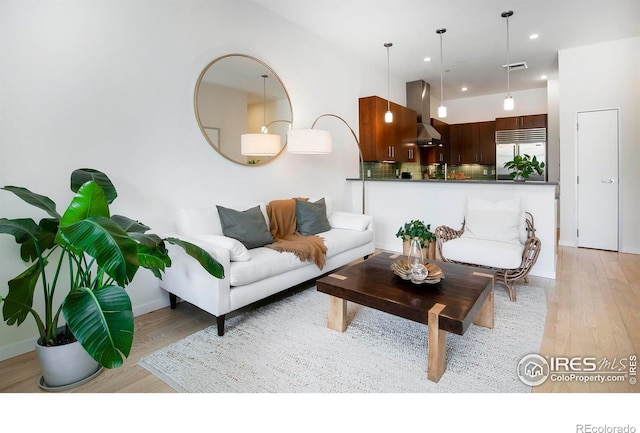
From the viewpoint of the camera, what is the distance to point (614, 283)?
3.48 metres

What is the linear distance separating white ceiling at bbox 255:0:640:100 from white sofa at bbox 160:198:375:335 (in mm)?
2589

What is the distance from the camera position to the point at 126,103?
8.99ft

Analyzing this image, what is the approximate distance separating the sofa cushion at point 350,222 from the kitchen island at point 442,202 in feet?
3.36

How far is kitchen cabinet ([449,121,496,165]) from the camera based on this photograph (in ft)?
25.0

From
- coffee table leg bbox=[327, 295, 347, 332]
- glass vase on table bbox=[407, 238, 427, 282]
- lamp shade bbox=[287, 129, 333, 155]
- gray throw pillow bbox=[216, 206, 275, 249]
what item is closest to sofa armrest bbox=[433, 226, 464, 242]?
glass vase on table bbox=[407, 238, 427, 282]

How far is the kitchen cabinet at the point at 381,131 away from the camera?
5438mm

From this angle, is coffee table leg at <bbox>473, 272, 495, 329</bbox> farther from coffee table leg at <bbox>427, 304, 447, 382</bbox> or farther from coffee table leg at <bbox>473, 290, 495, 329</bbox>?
coffee table leg at <bbox>427, 304, 447, 382</bbox>

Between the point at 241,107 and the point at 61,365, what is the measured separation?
110 inches

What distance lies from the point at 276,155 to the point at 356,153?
6.14 feet

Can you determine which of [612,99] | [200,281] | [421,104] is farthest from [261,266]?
[612,99]

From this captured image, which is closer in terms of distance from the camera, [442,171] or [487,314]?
[487,314]

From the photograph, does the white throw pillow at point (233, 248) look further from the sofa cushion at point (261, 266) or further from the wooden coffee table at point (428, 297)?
the wooden coffee table at point (428, 297)

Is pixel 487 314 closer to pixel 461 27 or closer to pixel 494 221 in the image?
pixel 494 221

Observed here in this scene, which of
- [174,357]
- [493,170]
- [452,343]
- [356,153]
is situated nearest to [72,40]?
[174,357]
